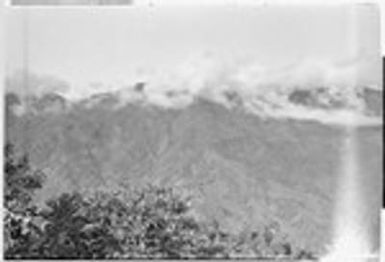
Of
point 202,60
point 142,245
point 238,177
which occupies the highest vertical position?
point 202,60

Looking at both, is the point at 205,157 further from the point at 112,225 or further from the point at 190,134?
the point at 112,225

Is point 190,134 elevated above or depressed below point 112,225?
above

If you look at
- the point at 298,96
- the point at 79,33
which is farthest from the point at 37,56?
the point at 298,96

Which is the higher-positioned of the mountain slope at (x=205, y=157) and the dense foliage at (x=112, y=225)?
the mountain slope at (x=205, y=157)

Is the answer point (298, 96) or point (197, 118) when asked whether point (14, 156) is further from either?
point (298, 96)

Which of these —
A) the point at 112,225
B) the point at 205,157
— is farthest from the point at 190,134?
the point at 112,225

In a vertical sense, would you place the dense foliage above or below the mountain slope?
below
